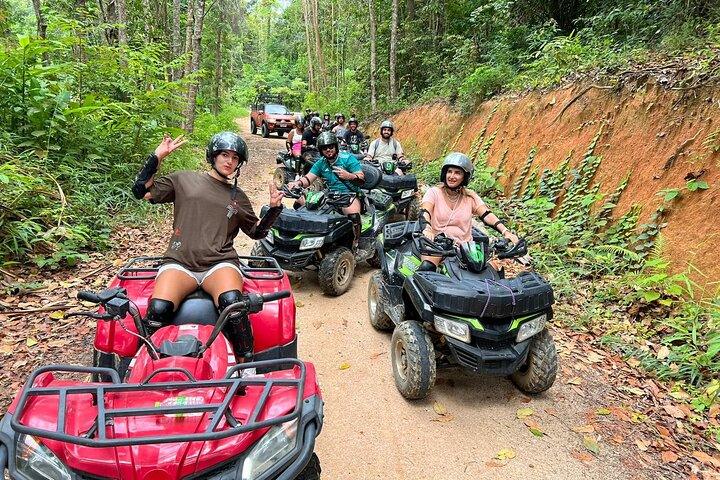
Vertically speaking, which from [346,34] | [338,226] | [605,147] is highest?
[346,34]

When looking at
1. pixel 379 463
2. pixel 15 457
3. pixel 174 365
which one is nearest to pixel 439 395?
pixel 379 463

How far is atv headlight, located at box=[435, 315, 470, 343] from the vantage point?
337cm

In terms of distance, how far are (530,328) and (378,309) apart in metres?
1.80

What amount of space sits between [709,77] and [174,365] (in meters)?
7.40

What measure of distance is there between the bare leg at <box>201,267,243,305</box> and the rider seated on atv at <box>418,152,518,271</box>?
2.12 meters

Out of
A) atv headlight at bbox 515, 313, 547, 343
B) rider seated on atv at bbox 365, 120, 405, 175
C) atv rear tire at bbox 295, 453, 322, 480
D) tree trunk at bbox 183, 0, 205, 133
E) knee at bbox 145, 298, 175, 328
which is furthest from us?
tree trunk at bbox 183, 0, 205, 133

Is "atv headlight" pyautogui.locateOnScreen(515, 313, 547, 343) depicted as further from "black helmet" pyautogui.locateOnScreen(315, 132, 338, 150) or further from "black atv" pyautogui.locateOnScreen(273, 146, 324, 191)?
"black atv" pyautogui.locateOnScreen(273, 146, 324, 191)

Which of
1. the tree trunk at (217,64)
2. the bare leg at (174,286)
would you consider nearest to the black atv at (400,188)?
the bare leg at (174,286)

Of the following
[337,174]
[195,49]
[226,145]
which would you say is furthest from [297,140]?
[226,145]

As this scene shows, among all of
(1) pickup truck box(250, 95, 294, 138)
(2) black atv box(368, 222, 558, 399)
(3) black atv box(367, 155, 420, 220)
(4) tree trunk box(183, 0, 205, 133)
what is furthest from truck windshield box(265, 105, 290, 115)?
(2) black atv box(368, 222, 558, 399)

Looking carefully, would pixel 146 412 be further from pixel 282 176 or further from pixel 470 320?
pixel 282 176

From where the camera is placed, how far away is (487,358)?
3.30m

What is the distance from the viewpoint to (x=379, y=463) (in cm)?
309

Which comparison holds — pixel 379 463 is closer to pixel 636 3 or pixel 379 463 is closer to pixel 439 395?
pixel 439 395
